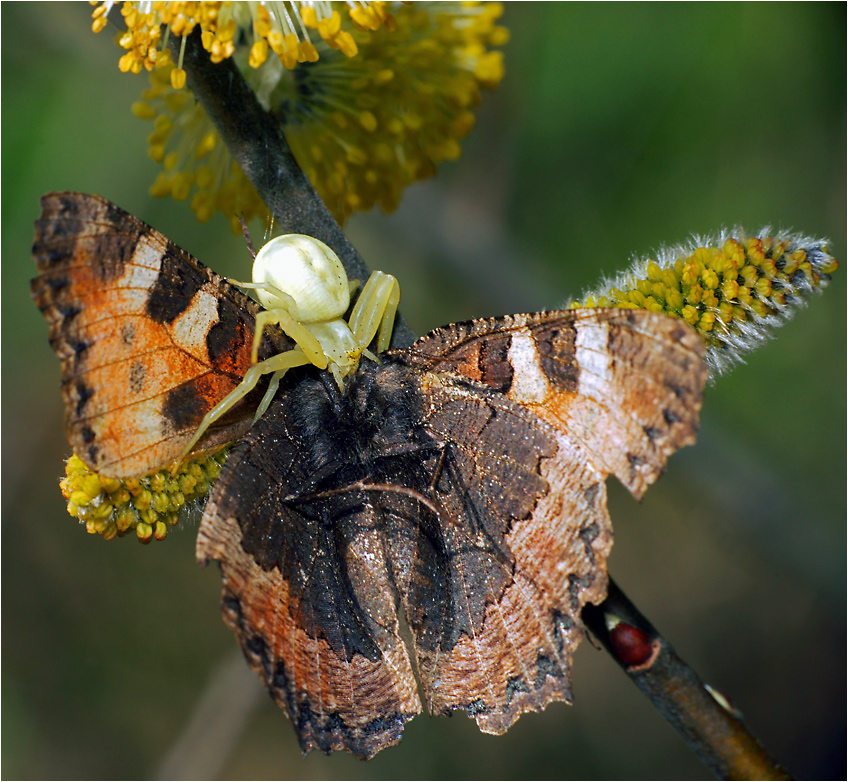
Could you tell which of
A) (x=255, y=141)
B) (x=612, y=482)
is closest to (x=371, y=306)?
(x=255, y=141)

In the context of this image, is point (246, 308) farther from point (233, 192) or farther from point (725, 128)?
point (725, 128)

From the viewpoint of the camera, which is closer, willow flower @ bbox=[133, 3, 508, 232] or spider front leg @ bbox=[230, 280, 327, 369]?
spider front leg @ bbox=[230, 280, 327, 369]

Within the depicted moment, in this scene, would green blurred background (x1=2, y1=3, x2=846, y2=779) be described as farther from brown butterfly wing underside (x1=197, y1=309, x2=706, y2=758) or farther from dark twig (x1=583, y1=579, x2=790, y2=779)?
brown butterfly wing underside (x1=197, y1=309, x2=706, y2=758)

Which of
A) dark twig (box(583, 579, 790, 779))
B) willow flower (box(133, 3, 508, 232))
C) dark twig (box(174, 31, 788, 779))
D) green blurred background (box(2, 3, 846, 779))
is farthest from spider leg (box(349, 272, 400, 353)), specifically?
green blurred background (box(2, 3, 846, 779))

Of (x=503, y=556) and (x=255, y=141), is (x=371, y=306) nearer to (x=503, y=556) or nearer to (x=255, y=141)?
(x=255, y=141)

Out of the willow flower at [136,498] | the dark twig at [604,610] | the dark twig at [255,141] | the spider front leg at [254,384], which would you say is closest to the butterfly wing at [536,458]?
the dark twig at [604,610]

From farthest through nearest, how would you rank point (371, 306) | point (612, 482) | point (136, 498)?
point (612, 482), point (371, 306), point (136, 498)
